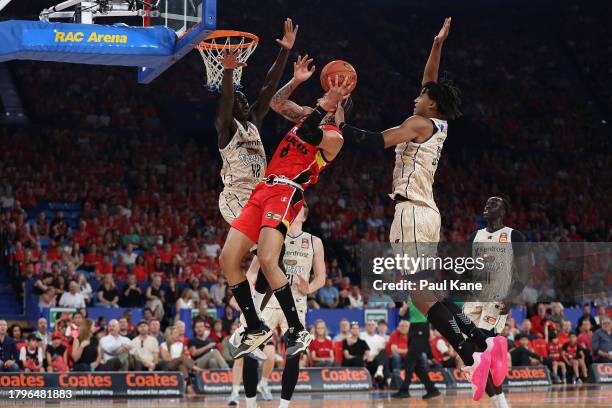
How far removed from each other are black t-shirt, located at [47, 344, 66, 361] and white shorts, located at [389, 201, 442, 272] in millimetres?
8277

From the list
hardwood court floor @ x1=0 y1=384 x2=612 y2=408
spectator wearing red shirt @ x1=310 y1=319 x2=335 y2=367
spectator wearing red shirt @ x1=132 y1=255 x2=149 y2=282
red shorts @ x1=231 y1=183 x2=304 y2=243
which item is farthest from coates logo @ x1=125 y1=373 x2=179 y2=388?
red shorts @ x1=231 y1=183 x2=304 y2=243

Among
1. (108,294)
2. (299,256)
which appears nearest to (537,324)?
Result: (108,294)

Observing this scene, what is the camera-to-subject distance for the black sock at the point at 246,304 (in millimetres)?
8617

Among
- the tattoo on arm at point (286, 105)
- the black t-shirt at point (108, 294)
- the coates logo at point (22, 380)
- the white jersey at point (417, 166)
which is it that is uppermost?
the tattoo on arm at point (286, 105)

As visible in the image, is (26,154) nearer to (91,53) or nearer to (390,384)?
(390,384)

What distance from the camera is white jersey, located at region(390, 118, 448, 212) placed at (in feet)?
29.6

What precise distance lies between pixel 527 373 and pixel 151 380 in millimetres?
7213

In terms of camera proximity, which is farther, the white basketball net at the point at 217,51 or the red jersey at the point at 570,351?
the red jersey at the point at 570,351

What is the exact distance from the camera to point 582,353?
64.0ft

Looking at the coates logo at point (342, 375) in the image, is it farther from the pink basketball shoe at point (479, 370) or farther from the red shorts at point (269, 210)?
the red shorts at point (269, 210)

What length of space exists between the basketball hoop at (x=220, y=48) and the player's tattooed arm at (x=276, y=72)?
22.1 inches

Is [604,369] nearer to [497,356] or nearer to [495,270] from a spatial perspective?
[495,270]

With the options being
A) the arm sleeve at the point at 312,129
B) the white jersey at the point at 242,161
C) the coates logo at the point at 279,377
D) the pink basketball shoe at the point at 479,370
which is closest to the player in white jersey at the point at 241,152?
the white jersey at the point at 242,161

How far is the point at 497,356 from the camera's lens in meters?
9.02
